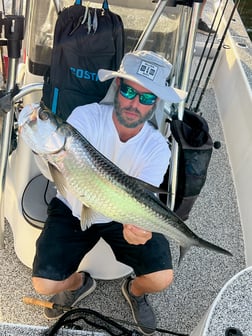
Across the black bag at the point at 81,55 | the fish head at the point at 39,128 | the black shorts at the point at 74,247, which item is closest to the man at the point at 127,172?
the black shorts at the point at 74,247

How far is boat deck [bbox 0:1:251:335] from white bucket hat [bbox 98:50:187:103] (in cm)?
109

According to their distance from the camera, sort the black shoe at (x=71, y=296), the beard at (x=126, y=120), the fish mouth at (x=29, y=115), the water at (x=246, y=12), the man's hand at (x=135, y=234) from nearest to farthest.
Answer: the fish mouth at (x=29, y=115), the man's hand at (x=135, y=234), the beard at (x=126, y=120), the black shoe at (x=71, y=296), the water at (x=246, y=12)

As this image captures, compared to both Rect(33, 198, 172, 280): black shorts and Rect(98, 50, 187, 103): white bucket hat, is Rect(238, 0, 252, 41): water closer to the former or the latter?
Rect(98, 50, 187, 103): white bucket hat

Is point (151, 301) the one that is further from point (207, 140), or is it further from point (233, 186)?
point (233, 186)

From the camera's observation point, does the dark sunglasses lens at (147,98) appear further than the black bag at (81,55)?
No

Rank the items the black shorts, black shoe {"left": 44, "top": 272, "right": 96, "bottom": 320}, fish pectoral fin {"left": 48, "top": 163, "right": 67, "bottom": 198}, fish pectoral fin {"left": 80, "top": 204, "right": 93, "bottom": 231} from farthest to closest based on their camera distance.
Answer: black shoe {"left": 44, "top": 272, "right": 96, "bottom": 320} < the black shorts < fish pectoral fin {"left": 80, "top": 204, "right": 93, "bottom": 231} < fish pectoral fin {"left": 48, "top": 163, "right": 67, "bottom": 198}

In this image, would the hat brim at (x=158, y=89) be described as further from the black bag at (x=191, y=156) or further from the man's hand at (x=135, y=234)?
the man's hand at (x=135, y=234)

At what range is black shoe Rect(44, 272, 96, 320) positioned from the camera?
7.01 ft

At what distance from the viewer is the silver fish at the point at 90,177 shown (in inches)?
52.6

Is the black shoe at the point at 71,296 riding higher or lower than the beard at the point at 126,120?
lower

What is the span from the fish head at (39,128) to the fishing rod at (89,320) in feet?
2.85

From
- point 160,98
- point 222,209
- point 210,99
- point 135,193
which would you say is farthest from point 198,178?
point 210,99

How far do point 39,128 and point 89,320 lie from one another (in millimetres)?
1168

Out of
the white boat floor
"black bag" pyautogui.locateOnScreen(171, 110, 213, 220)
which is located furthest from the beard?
the white boat floor
